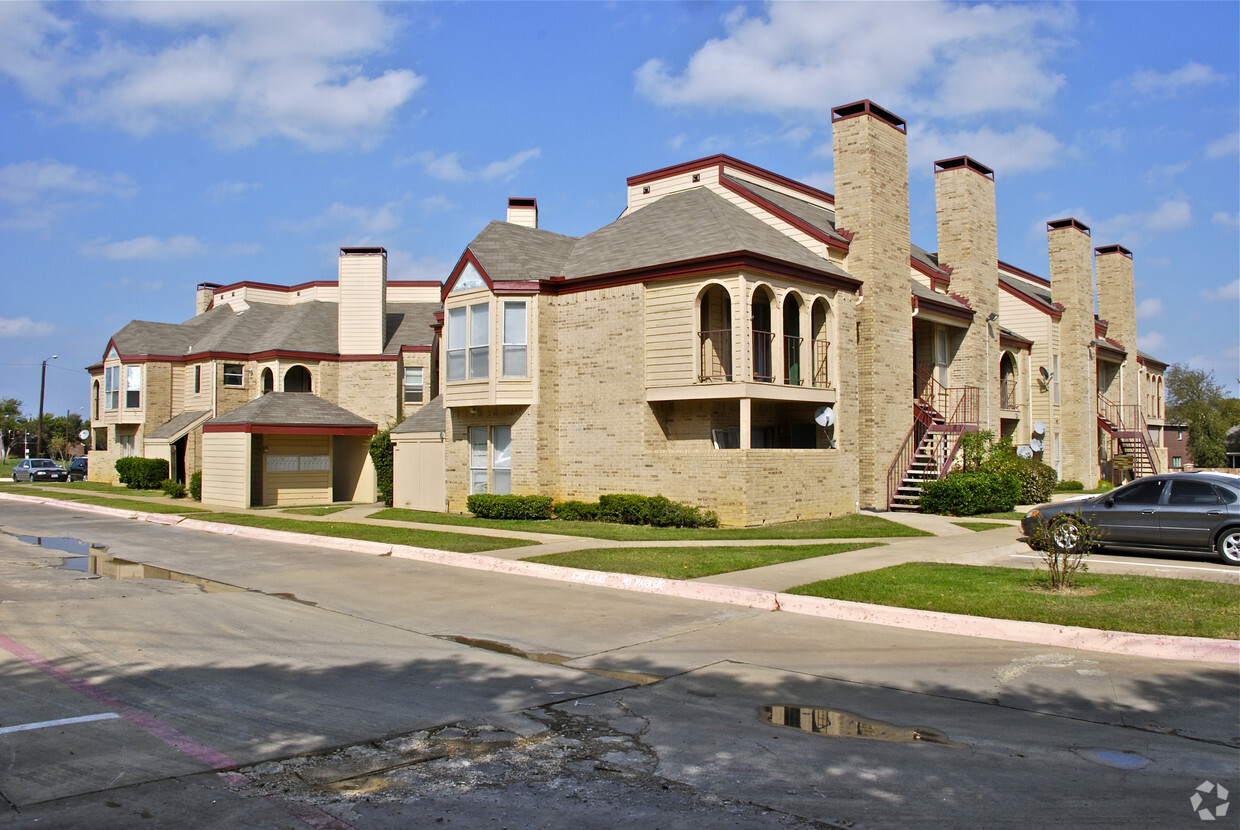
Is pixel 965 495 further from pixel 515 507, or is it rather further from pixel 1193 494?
pixel 515 507

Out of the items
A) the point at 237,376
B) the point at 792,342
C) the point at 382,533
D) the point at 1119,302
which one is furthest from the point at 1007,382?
the point at 237,376

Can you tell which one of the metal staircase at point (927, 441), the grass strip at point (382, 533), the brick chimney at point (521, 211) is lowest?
the grass strip at point (382, 533)

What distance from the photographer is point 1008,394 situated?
109ft

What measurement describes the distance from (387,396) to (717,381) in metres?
18.5

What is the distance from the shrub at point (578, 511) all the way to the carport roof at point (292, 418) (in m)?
12.9

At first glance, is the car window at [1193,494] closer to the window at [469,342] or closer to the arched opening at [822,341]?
the arched opening at [822,341]

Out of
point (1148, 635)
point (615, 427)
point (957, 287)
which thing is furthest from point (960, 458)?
point (1148, 635)

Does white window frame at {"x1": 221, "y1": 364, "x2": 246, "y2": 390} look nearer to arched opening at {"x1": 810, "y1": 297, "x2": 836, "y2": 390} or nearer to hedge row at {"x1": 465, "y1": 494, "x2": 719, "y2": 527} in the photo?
hedge row at {"x1": 465, "y1": 494, "x2": 719, "y2": 527}

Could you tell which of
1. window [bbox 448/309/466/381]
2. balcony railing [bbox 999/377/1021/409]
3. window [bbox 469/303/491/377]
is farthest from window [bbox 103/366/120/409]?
balcony railing [bbox 999/377/1021/409]

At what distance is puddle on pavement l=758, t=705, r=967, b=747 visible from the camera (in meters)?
6.28

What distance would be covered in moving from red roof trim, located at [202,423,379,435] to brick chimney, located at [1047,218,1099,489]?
27.5m

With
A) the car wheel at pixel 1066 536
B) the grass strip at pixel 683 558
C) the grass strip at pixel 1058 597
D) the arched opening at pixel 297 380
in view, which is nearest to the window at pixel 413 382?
the arched opening at pixel 297 380

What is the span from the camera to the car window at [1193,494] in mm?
14523

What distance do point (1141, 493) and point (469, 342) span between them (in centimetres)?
1599
